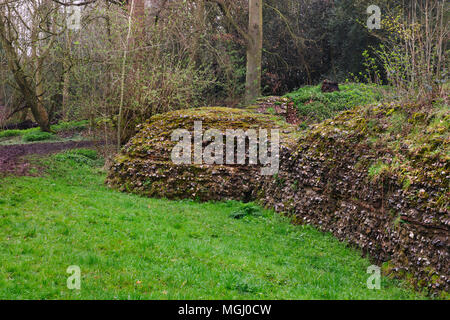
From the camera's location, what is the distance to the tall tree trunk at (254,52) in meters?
20.2

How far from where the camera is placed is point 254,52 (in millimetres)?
20281

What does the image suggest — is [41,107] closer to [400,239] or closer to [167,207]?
[167,207]

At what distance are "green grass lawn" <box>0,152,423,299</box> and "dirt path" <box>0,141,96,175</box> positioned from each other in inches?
68.8

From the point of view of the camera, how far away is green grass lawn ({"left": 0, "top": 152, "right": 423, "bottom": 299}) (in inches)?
200

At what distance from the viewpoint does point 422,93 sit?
25.1ft

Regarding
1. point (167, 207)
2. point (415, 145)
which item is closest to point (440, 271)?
point (415, 145)

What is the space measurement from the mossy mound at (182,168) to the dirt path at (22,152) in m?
2.79

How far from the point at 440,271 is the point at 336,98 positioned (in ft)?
48.4

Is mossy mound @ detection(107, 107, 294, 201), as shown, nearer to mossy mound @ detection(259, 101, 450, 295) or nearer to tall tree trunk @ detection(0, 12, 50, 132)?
mossy mound @ detection(259, 101, 450, 295)
